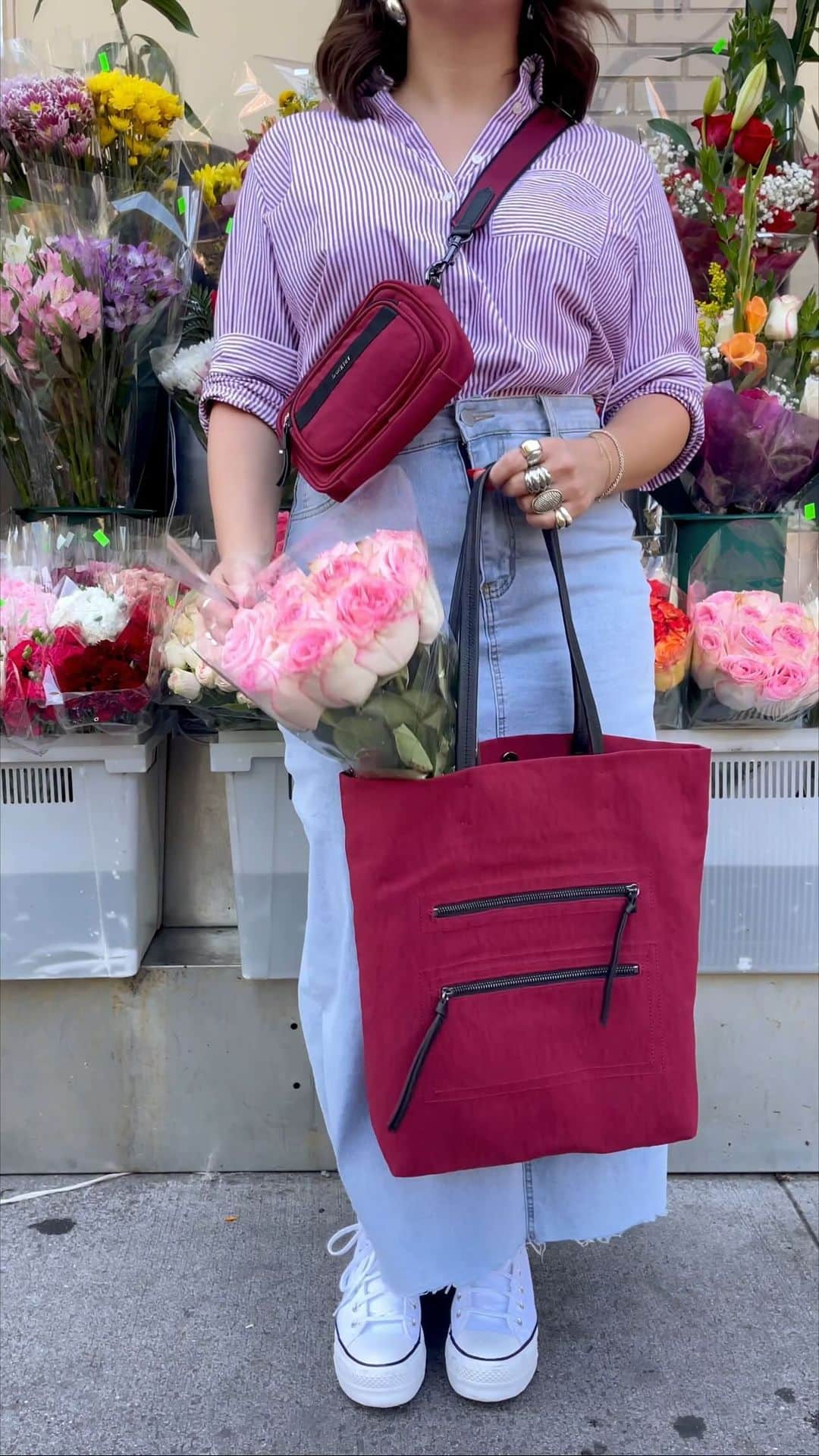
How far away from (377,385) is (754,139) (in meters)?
1.39

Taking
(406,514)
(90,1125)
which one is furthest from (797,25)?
(90,1125)

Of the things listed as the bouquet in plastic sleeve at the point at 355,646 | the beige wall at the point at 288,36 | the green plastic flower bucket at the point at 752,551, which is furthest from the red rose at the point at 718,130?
the bouquet in plastic sleeve at the point at 355,646

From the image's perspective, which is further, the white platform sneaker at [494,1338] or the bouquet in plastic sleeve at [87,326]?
the bouquet in plastic sleeve at [87,326]

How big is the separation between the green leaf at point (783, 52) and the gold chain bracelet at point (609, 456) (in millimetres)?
1380

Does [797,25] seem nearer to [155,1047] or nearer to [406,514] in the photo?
[406,514]

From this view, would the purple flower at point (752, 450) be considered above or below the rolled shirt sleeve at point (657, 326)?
below

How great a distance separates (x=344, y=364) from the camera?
1254 mm

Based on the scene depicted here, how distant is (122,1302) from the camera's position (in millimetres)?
1783

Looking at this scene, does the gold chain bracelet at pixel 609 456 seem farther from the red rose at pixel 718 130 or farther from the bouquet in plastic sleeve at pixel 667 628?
the red rose at pixel 718 130

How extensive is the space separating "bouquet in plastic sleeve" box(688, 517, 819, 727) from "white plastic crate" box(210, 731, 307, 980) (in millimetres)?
751

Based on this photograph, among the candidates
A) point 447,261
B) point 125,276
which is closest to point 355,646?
point 447,261

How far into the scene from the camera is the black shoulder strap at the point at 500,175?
4.50 ft

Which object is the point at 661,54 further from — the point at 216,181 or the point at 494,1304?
the point at 494,1304

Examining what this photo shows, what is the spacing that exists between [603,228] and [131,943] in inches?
55.6
